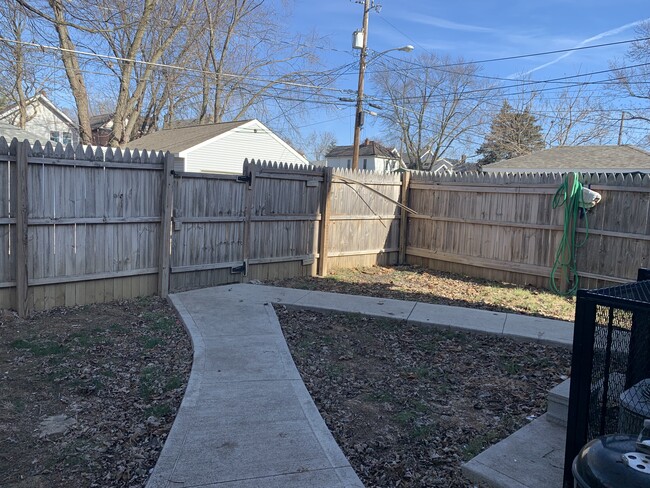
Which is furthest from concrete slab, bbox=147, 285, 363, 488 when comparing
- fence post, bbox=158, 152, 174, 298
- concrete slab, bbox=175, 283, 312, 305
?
fence post, bbox=158, 152, 174, 298

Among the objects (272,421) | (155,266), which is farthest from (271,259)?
(272,421)

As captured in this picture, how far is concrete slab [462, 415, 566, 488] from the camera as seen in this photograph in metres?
2.96

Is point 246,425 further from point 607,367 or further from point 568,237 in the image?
point 568,237

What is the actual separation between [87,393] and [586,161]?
19.9m

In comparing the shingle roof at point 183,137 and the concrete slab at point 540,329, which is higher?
the shingle roof at point 183,137

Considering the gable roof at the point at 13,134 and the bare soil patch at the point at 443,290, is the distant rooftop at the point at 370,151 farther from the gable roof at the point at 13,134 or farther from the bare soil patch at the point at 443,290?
the bare soil patch at the point at 443,290

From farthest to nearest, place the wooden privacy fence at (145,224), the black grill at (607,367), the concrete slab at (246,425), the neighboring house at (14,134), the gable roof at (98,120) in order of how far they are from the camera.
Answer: the gable roof at (98,120) < the neighboring house at (14,134) < the wooden privacy fence at (145,224) < the concrete slab at (246,425) < the black grill at (607,367)

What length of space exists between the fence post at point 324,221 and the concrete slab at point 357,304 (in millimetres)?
1889

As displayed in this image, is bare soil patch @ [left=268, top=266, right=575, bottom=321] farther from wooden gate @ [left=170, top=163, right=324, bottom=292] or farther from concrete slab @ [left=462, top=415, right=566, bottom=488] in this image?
concrete slab @ [left=462, top=415, right=566, bottom=488]

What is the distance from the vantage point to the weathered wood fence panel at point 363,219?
10078 millimetres

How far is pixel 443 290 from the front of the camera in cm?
900

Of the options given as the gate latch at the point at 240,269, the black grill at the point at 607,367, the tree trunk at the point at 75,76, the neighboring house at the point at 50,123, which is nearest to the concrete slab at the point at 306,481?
the black grill at the point at 607,367

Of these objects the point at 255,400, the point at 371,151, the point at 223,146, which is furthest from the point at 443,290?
the point at 371,151

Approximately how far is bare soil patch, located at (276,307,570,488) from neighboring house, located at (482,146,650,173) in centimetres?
1520
